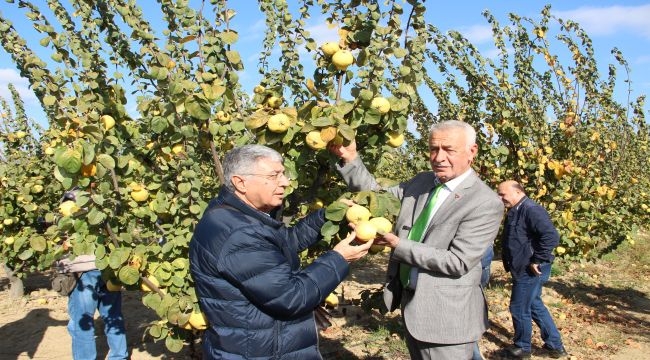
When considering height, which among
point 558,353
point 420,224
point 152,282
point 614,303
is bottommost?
point 614,303

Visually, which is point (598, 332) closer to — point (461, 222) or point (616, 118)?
point (616, 118)

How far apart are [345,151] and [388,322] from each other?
3.51m

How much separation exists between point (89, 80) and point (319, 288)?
5.07 ft

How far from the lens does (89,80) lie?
2324 mm

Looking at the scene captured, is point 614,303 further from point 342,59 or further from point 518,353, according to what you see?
point 342,59

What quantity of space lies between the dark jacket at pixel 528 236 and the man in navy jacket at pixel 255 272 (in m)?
2.87

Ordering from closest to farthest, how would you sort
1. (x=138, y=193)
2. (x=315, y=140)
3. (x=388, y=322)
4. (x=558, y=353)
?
(x=315, y=140) → (x=138, y=193) → (x=558, y=353) → (x=388, y=322)

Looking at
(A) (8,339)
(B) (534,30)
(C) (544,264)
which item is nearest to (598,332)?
(C) (544,264)

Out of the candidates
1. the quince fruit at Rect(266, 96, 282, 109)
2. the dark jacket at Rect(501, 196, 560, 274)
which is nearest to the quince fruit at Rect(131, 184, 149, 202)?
the quince fruit at Rect(266, 96, 282, 109)

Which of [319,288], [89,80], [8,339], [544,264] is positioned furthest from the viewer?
[8,339]

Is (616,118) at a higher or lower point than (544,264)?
higher

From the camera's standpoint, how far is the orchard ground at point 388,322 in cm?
468

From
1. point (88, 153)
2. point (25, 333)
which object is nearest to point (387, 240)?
point (88, 153)

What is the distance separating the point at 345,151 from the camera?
6.97 ft
